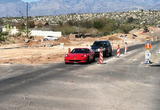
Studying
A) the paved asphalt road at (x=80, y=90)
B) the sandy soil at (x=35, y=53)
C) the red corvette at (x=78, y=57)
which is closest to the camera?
the paved asphalt road at (x=80, y=90)

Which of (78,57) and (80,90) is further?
(78,57)

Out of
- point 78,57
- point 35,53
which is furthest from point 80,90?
point 35,53

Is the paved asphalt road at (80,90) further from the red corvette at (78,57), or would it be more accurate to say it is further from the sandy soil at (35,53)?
the sandy soil at (35,53)

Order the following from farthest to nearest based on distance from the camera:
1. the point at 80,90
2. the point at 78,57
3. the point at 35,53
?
the point at 35,53 < the point at 78,57 < the point at 80,90

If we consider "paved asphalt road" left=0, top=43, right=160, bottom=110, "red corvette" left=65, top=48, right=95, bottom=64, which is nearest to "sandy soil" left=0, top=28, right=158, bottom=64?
"red corvette" left=65, top=48, right=95, bottom=64

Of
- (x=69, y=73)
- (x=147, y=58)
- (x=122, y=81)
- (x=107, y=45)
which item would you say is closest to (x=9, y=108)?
(x=122, y=81)

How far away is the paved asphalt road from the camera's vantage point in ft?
48.9

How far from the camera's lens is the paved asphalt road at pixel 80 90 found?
1490cm

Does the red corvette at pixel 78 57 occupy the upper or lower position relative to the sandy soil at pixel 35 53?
upper

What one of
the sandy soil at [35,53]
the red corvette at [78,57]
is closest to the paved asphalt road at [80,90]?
the red corvette at [78,57]

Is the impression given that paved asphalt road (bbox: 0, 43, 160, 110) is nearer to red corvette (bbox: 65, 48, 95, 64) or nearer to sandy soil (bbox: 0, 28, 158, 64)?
red corvette (bbox: 65, 48, 95, 64)

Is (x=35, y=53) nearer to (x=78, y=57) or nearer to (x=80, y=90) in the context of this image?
(x=78, y=57)

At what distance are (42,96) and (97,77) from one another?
753 centimetres

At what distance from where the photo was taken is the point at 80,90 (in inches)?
735
